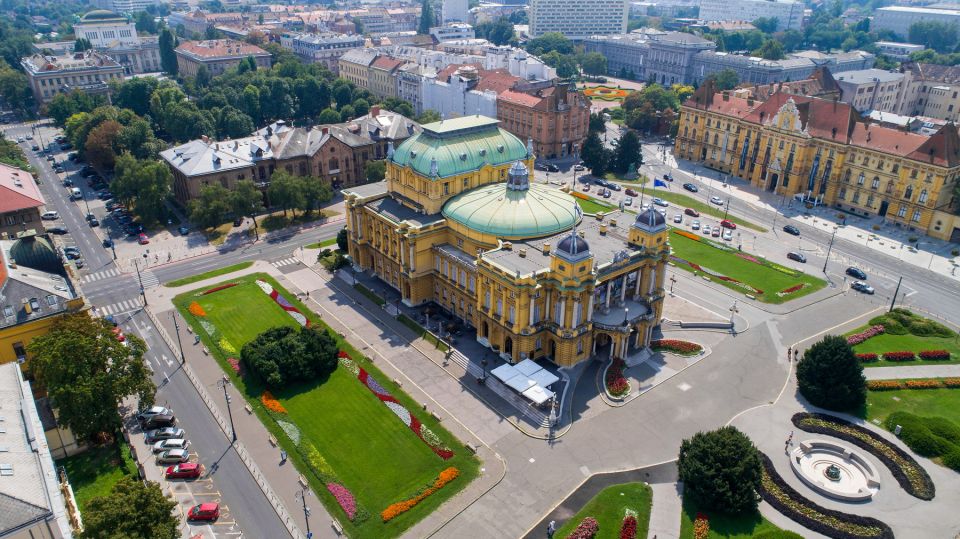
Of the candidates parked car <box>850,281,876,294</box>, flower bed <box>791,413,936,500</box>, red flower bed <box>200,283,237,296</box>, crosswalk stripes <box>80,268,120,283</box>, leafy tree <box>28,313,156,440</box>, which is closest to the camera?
leafy tree <box>28,313,156,440</box>

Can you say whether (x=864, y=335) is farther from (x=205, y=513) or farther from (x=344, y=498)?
(x=205, y=513)

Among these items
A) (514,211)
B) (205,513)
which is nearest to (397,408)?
(205,513)

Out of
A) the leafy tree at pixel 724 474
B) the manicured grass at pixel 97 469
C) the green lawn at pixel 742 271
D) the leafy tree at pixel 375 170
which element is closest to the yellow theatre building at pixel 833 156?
the green lawn at pixel 742 271

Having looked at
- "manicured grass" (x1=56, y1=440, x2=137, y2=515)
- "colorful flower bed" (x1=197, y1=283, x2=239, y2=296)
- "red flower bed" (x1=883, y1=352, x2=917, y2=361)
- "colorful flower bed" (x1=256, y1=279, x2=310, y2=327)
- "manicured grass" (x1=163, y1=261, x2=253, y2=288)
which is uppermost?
"red flower bed" (x1=883, y1=352, x2=917, y2=361)

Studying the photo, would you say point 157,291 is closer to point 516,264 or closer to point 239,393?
point 239,393

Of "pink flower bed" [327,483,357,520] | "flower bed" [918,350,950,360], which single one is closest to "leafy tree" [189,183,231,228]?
"pink flower bed" [327,483,357,520]

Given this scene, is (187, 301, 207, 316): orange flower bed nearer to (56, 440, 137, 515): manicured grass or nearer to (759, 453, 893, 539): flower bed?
(56, 440, 137, 515): manicured grass

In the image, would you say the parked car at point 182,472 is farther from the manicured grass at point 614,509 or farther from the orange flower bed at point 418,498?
the manicured grass at point 614,509

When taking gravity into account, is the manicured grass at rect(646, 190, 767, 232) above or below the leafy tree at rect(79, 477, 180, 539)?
below
